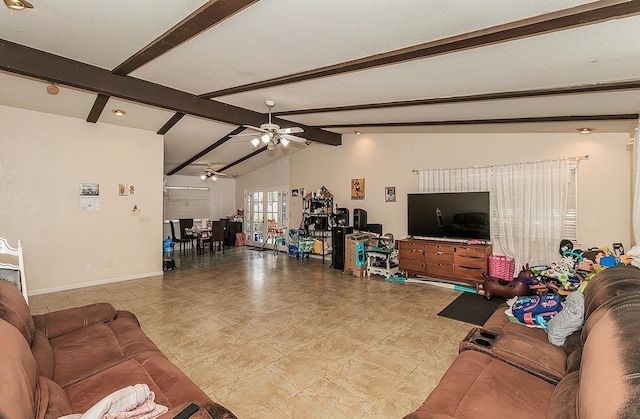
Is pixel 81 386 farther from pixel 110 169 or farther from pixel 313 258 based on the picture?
pixel 313 258

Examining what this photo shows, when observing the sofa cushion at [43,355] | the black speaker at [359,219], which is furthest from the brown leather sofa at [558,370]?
the black speaker at [359,219]

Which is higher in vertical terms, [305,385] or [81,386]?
[81,386]

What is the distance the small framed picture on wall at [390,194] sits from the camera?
6.66 m

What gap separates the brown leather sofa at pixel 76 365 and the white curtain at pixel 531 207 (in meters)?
5.31

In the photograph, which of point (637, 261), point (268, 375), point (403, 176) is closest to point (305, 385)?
point (268, 375)

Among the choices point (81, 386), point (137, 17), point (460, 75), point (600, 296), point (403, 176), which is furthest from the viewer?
point (403, 176)

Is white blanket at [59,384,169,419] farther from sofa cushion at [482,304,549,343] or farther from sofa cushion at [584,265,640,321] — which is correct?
sofa cushion at [584,265,640,321]

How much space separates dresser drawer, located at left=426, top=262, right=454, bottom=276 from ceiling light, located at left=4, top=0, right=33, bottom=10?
235 inches

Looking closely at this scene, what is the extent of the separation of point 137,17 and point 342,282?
4817 millimetres

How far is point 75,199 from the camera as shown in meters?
5.23

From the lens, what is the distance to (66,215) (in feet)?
A: 16.9

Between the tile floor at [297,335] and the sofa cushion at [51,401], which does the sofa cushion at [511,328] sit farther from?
the sofa cushion at [51,401]

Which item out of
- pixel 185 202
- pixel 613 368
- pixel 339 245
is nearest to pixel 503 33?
pixel 613 368

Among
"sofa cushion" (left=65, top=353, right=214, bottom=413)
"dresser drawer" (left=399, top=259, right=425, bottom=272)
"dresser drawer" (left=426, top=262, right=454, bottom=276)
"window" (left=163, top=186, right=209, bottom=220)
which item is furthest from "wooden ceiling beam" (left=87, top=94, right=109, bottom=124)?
"dresser drawer" (left=426, top=262, right=454, bottom=276)
